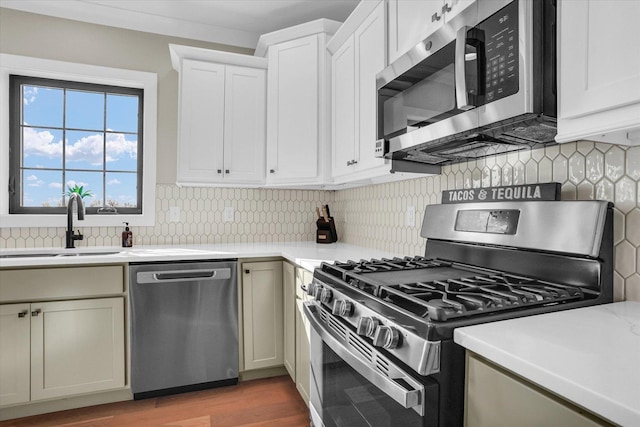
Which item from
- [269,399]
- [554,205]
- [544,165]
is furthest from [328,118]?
[269,399]

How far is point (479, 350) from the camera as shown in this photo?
77cm

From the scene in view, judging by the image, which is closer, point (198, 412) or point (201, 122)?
point (198, 412)

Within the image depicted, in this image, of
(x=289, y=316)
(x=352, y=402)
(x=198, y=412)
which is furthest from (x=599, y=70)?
(x=198, y=412)

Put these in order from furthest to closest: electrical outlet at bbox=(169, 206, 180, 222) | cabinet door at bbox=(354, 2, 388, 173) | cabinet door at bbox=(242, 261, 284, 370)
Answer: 1. electrical outlet at bbox=(169, 206, 180, 222)
2. cabinet door at bbox=(242, 261, 284, 370)
3. cabinet door at bbox=(354, 2, 388, 173)

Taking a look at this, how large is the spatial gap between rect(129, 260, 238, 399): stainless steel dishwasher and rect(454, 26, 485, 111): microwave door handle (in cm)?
172

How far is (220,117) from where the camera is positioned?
8.87 feet

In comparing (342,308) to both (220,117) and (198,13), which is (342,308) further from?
(198,13)

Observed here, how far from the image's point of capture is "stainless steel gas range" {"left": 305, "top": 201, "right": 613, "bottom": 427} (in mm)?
853

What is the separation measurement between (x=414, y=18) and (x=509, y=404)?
1491mm

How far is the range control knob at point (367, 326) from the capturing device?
1.01 metres

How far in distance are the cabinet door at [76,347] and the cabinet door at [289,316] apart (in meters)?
0.98

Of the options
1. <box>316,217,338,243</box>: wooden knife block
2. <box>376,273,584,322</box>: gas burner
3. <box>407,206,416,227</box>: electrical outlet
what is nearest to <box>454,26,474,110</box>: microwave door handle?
<box>376,273,584,322</box>: gas burner

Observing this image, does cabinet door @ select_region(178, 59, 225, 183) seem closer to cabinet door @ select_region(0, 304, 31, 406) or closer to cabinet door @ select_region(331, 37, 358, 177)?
cabinet door @ select_region(331, 37, 358, 177)

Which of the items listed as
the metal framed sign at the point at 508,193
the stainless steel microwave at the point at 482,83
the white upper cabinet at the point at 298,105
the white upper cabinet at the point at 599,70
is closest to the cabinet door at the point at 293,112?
the white upper cabinet at the point at 298,105
